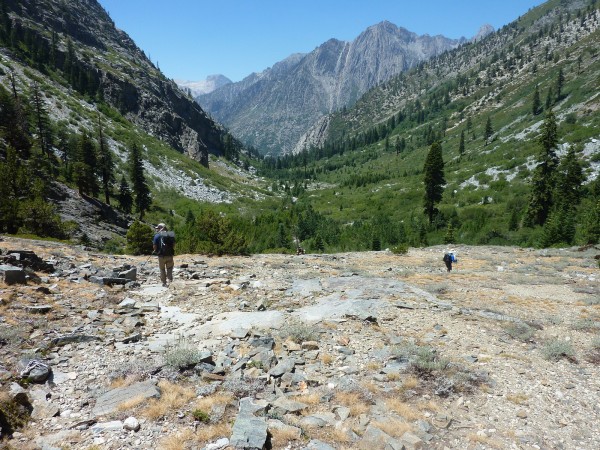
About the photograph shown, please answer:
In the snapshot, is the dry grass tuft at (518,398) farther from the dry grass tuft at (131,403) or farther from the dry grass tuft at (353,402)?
the dry grass tuft at (131,403)

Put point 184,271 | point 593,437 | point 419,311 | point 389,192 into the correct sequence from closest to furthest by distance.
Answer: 1. point 593,437
2. point 419,311
3. point 184,271
4. point 389,192

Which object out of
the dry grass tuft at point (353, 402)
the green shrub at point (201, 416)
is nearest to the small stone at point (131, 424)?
the green shrub at point (201, 416)

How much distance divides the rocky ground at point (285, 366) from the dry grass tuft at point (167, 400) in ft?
0.12

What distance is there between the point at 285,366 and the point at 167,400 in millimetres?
2949

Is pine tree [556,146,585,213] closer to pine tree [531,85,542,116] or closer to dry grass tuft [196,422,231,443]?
dry grass tuft [196,422,231,443]

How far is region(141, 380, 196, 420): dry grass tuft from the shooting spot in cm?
688

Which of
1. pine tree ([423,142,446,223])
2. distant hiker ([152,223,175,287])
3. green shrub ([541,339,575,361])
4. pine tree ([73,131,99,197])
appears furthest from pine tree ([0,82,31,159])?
green shrub ([541,339,575,361])

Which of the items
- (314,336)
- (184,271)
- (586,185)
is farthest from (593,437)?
(586,185)

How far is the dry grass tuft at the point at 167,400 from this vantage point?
688 cm

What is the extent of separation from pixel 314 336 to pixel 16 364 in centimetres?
747

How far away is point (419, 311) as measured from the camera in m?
13.4

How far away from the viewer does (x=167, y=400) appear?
24.0ft

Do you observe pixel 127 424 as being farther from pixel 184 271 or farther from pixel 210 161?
pixel 210 161

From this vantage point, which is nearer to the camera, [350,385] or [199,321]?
[350,385]
